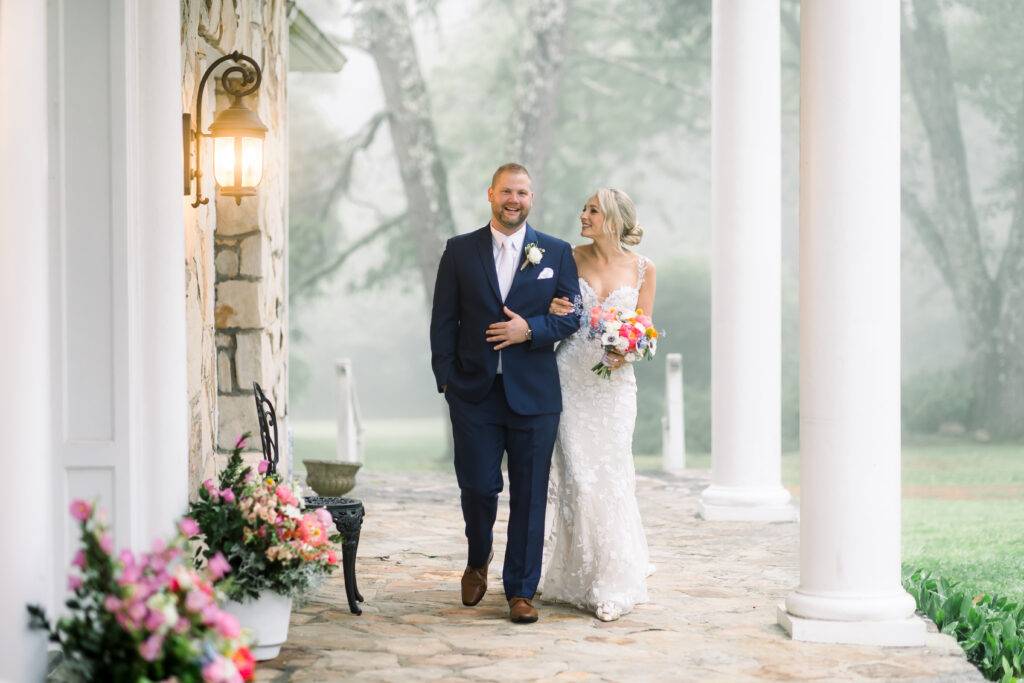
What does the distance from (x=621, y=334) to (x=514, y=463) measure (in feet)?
2.42

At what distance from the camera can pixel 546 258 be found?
5.82 meters

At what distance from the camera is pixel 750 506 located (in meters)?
8.77

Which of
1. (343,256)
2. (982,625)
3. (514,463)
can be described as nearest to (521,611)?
(514,463)

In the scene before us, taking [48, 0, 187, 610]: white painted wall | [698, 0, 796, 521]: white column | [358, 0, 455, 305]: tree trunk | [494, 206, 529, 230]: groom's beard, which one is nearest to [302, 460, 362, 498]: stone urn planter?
[698, 0, 796, 521]: white column

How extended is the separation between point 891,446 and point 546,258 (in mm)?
1669

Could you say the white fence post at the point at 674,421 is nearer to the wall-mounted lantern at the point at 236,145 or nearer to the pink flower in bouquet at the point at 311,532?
the wall-mounted lantern at the point at 236,145

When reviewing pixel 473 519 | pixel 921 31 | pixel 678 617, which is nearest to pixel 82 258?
pixel 473 519

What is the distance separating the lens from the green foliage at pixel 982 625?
6172 mm

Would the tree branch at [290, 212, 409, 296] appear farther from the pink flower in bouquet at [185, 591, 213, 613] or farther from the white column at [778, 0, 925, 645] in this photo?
the pink flower in bouquet at [185, 591, 213, 613]

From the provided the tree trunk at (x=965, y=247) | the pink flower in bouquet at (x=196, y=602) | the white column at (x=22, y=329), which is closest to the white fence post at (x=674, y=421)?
the tree trunk at (x=965, y=247)

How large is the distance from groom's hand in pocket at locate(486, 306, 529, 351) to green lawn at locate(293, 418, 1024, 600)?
5006mm

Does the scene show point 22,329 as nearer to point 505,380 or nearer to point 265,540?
point 265,540

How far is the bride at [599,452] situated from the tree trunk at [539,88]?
10852 mm

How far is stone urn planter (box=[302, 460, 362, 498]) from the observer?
8.91 metres
